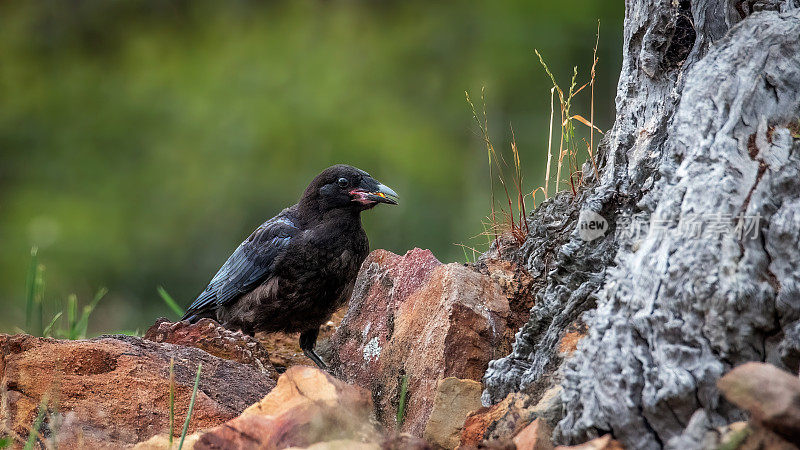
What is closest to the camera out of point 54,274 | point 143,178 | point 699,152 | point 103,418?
point 699,152

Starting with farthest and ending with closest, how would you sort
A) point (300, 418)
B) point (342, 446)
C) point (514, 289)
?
point (514, 289) → point (300, 418) → point (342, 446)

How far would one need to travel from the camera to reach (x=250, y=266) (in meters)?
5.30

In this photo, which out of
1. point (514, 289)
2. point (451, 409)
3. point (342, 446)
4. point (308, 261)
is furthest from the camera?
point (308, 261)

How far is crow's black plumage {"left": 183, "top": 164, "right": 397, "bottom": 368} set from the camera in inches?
198

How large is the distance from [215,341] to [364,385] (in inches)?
28.2

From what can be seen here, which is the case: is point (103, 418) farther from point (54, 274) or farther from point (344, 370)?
point (54, 274)

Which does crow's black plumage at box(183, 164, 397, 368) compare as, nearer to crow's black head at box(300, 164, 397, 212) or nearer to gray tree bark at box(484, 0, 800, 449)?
crow's black head at box(300, 164, 397, 212)

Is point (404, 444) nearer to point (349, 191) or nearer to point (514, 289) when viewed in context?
point (514, 289)

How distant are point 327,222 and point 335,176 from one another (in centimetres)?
27

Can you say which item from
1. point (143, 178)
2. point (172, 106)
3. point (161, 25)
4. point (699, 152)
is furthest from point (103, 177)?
point (699, 152)

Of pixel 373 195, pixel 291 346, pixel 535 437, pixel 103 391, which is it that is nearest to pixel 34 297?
pixel 291 346

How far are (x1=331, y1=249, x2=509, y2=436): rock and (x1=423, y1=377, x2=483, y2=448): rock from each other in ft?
0.77

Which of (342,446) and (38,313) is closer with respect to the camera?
(342,446)

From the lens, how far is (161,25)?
565 inches
